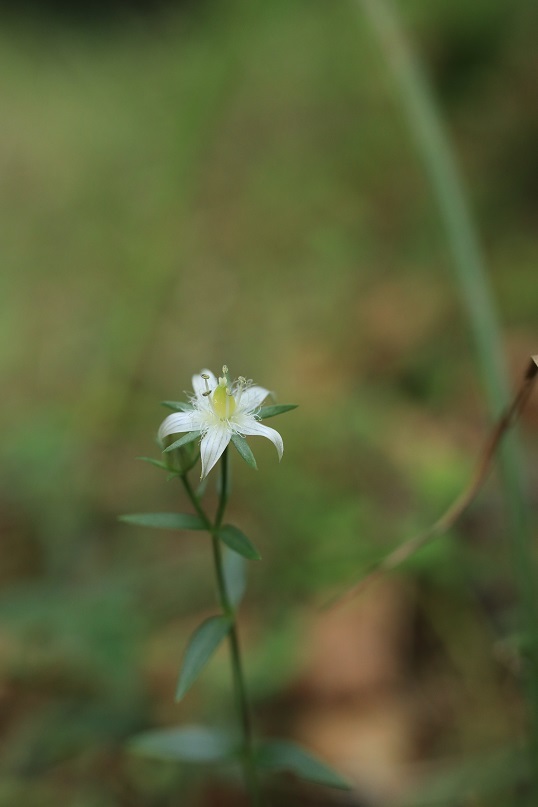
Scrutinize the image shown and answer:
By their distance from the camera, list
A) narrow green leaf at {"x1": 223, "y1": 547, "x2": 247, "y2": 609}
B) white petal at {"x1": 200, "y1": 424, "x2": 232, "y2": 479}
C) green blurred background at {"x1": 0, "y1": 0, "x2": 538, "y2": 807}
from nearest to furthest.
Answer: white petal at {"x1": 200, "y1": 424, "x2": 232, "y2": 479} → narrow green leaf at {"x1": 223, "y1": 547, "x2": 247, "y2": 609} → green blurred background at {"x1": 0, "y1": 0, "x2": 538, "y2": 807}

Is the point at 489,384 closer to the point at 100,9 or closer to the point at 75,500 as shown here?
the point at 75,500

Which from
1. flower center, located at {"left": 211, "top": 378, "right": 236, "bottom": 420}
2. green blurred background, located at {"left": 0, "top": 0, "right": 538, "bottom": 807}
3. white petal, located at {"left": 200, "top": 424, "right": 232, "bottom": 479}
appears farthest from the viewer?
green blurred background, located at {"left": 0, "top": 0, "right": 538, "bottom": 807}

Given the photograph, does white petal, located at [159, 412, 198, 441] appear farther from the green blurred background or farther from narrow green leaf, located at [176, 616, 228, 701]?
the green blurred background

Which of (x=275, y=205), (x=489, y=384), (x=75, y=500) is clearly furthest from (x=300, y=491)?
(x=275, y=205)

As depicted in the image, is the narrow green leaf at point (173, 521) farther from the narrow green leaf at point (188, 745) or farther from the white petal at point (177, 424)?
the narrow green leaf at point (188, 745)

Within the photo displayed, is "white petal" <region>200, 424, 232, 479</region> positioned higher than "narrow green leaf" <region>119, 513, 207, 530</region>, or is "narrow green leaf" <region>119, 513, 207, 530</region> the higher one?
"white petal" <region>200, 424, 232, 479</region>

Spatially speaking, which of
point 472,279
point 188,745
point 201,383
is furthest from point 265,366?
point 188,745

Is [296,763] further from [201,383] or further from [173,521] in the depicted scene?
[201,383]

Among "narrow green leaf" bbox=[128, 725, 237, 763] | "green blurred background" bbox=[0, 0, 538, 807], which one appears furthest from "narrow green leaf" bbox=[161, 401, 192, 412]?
"green blurred background" bbox=[0, 0, 538, 807]
